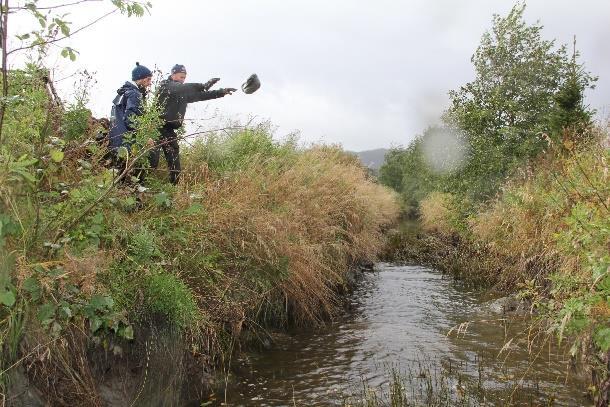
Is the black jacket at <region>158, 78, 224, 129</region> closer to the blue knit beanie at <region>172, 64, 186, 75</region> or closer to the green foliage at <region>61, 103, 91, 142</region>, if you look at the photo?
the blue knit beanie at <region>172, 64, 186, 75</region>

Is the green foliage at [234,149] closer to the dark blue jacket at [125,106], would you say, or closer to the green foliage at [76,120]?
the dark blue jacket at [125,106]

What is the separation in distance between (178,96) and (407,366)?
491cm

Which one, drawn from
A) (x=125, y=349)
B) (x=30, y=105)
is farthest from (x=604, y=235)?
(x=30, y=105)

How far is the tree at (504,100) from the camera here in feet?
54.4

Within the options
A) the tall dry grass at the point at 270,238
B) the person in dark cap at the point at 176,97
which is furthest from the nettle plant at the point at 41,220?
the person in dark cap at the point at 176,97

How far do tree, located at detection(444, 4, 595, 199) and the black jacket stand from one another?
36.8 ft

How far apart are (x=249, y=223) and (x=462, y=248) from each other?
33.0 ft

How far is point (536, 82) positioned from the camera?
17.8 m

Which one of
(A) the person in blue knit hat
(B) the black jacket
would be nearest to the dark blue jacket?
(A) the person in blue knit hat

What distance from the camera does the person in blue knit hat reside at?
6.49 meters

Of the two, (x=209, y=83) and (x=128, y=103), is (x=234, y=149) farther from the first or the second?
(x=128, y=103)

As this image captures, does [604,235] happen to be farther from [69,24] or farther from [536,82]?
[536,82]

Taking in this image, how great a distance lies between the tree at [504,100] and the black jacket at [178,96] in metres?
11.2

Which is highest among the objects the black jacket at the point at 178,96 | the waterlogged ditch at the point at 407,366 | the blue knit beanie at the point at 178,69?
the blue knit beanie at the point at 178,69
